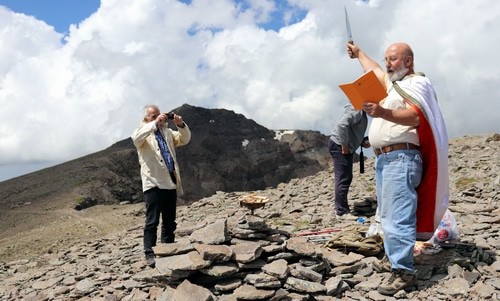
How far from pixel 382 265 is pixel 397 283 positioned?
20.5 inches

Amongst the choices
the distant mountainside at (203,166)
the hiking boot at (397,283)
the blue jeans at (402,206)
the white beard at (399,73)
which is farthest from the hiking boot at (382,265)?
the distant mountainside at (203,166)

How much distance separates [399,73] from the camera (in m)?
5.55

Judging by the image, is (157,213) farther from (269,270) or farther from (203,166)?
(203,166)

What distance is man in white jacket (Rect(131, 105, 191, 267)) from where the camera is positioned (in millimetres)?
7141

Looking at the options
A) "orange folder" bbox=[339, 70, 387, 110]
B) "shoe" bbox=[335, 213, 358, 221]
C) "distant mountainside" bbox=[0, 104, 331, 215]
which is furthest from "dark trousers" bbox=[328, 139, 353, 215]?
"distant mountainside" bbox=[0, 104, 331, 215]

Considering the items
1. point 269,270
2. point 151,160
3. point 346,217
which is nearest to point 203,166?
point 346,217

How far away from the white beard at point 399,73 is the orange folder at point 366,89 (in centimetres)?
54

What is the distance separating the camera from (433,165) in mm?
5453

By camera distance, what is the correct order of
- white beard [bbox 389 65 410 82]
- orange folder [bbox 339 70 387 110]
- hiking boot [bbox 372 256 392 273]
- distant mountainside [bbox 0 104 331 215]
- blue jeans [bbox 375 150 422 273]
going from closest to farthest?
orange folder [bbox 339 70 387 110] → blue jeans [bbox 375 150 422 273] → white beard [bbox 389 65 410 82] → hiking boot [bbox 372 256 392 273] → distant mountainside [bbox 0 104 331 215]

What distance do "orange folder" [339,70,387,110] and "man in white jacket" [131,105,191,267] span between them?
122 inches

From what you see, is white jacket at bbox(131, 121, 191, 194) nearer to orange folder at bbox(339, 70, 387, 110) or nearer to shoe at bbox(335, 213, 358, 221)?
orange folder at bbox(339, 70, 387, 110)

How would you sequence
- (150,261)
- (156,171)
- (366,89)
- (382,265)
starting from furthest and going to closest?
(150,261) < (156,171) < (382,265) < (366,89)

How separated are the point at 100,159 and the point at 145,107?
27.6 metres

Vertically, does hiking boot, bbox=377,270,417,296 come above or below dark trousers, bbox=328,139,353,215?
below
